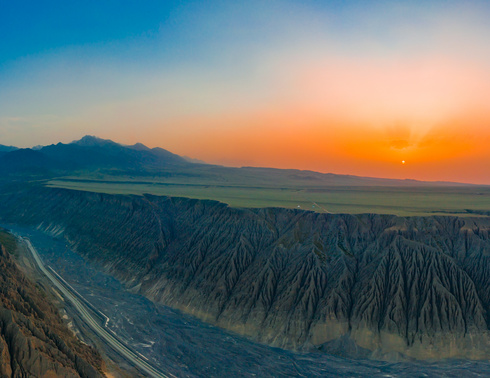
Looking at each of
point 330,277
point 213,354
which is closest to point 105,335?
point 213,354

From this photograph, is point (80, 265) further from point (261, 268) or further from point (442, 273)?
point (442, 273)

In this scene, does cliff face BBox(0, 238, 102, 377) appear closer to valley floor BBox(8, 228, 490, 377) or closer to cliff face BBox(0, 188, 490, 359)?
valley floor BBox(8, 228, 490, 377)

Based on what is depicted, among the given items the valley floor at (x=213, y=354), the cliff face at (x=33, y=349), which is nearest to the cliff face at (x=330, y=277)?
the valley floor at (x=213, y=354)

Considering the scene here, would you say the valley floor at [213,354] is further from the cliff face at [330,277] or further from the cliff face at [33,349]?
the cliff face at [33,349]

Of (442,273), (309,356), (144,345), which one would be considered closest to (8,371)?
(144,345)

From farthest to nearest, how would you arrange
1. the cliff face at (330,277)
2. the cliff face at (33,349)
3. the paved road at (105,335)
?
the cliff face at (330,277)
the paved road at (105,335)
the cliff face at (33,349)

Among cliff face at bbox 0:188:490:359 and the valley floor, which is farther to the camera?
cliff face at bbox 0:188:490:359

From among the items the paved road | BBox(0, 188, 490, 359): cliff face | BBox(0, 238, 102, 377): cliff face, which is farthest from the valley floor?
BBox(0, 238, 102, 377): cliff face

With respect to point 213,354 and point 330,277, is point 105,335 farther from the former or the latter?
point 330,277
